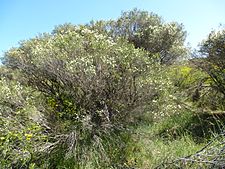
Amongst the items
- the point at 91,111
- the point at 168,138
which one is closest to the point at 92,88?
the point at 91,111

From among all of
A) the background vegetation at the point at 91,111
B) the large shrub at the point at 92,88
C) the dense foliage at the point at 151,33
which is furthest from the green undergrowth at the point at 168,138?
the dense foliage at the point at 151,33

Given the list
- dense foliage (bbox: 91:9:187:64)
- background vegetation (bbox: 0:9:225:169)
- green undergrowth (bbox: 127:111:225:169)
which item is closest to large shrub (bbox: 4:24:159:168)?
background vegetation (bbox: 0:9:225:169)

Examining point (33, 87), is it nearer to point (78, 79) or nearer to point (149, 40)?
point (78, 79)

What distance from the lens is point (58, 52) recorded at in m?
6.55

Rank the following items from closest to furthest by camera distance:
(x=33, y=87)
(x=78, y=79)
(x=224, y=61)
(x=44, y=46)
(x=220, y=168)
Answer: (x=220, y=168), (x=78, y=79), (x=44, y=46), (x=33, y=87), (x=224, y=61)

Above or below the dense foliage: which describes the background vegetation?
below

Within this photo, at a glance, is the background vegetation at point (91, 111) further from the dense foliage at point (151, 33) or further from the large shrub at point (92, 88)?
the dense foliage at point (151, 33)

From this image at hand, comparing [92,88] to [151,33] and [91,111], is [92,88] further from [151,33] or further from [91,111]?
[151,33]

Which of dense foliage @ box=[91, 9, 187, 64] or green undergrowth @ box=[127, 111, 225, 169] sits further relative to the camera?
dense foliage @ box=[91, 9, 187, 64]

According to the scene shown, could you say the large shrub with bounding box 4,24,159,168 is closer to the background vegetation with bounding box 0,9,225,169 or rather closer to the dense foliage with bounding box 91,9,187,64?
the background vegetation with bounding box 0,9,225,169

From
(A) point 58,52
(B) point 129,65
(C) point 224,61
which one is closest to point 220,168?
(B) point 129,65

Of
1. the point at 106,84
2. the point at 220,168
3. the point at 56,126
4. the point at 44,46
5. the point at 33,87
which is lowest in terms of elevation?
the point at 220,168

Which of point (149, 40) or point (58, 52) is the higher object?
point (149, 40)

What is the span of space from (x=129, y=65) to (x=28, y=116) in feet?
7.31
